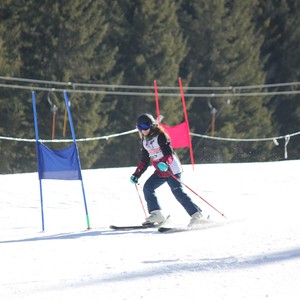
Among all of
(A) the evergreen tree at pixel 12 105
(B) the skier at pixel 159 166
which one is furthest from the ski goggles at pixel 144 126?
(A) the evergreen tree at pixel 12 105

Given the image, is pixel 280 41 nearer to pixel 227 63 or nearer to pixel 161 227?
pixel 227 63

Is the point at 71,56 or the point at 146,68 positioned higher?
the point at 71,56

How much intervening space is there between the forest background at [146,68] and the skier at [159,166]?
19.4 m

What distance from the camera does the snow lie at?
5.01 metres

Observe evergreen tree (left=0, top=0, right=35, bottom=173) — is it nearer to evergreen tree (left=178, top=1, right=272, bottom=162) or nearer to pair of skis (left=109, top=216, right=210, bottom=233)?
evergreen tree (left=178, top=1, right=272, bottom=162)

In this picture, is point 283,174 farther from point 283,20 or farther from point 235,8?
point 283,20

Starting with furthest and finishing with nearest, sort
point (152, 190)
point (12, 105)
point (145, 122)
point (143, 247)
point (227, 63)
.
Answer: point (227, 63), point (12, 105), point (152, 190), point (145, 122), point (143, 247)

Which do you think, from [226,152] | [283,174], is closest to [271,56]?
[226,152]

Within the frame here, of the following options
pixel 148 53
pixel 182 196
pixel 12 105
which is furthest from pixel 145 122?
pixel 148 53

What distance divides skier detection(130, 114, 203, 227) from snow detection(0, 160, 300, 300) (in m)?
0.27

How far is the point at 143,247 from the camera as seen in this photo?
22.3 feet

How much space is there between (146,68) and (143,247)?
27.7 meters

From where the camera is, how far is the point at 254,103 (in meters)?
38.2

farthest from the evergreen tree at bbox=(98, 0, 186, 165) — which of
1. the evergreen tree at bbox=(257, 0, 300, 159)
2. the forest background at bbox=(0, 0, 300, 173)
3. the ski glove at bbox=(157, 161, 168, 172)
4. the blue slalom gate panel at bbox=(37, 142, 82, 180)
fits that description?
the ski glove at bbox=(157, 161, 168, 172)
